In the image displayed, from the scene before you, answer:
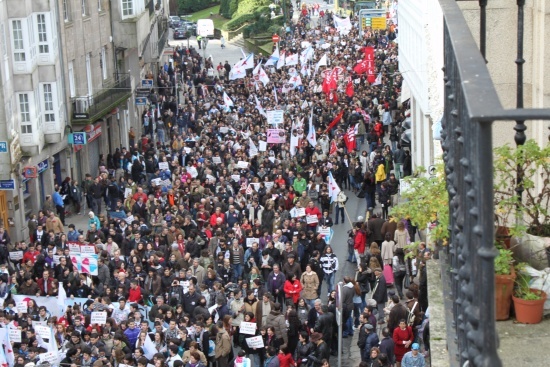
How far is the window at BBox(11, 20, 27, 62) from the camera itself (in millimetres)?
35500

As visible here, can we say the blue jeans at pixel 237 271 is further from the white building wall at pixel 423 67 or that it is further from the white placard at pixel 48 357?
the white placard at pixel 48 357

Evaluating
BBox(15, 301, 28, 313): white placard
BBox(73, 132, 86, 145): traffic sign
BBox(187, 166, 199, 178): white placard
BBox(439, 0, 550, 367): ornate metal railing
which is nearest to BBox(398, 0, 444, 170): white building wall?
BBox(187, 166, 199, 178): white placard

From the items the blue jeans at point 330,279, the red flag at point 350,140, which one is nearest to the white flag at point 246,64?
the red flag at point 350,140

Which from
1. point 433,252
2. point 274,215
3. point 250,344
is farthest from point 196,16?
point 433,252

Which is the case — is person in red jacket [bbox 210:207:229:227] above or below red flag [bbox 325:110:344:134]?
below

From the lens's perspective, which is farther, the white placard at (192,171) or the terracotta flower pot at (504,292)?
the white placard at (192,171)

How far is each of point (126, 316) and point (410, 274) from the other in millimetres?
6053

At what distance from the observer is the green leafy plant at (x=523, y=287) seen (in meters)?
6.93

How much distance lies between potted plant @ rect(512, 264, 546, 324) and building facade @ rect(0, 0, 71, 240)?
27.1 meters

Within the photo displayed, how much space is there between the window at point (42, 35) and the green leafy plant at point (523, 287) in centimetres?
3188

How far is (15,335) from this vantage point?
20359 millimetres

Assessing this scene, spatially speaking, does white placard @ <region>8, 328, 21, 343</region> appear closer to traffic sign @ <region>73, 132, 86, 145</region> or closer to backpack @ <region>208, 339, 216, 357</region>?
backpack @ <region>208, 339, 216, 357</region>

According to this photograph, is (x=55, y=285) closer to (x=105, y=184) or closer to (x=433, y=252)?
(x=105, y=184)

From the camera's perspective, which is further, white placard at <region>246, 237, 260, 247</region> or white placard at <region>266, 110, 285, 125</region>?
white placard at <region>266, 110, 285, 125</region>
